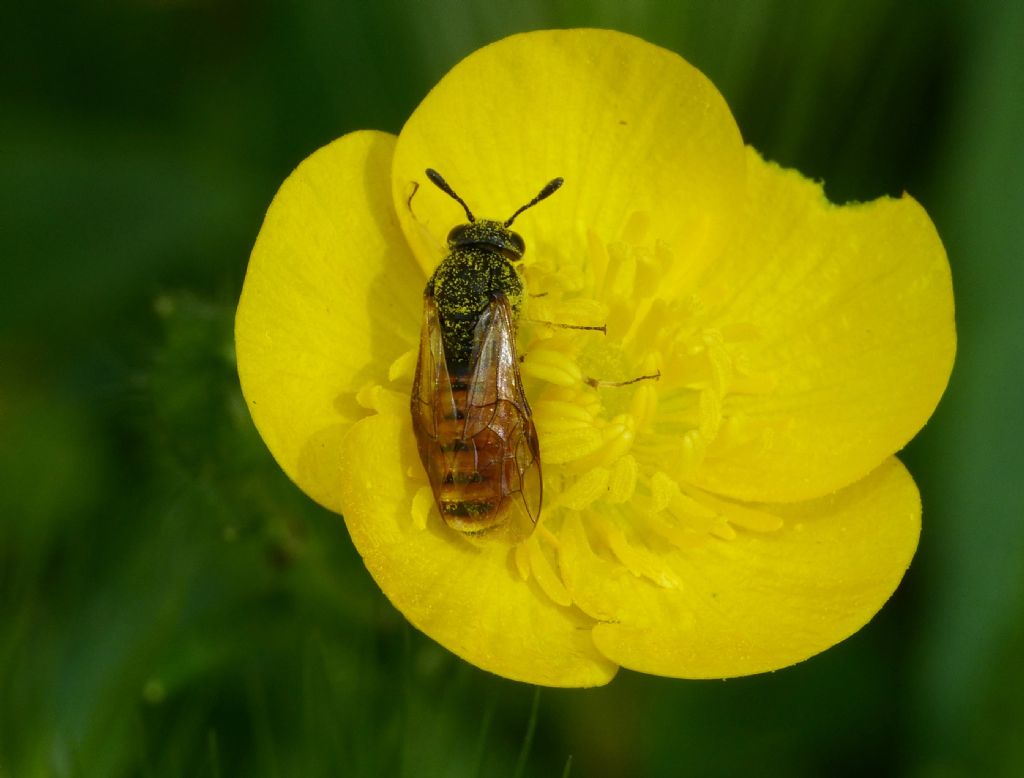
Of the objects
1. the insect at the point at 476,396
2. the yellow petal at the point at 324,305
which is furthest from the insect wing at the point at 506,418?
the yellow petal at the point at 324,305

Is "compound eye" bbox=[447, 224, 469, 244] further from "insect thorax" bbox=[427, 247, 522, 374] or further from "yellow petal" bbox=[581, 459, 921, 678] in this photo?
"yellow petal" bbox=[581, 459, 921, 678]

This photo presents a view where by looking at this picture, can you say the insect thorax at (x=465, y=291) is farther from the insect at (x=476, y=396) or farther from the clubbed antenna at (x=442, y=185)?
the clubbed antenna at (x=442, y=185)

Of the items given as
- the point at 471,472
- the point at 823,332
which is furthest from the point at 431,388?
the point at 823,332

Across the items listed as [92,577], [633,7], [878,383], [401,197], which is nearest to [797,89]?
[633,7]

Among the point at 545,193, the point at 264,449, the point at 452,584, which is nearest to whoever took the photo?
the point at 452,584

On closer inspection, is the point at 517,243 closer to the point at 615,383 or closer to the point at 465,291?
the point at 465,291

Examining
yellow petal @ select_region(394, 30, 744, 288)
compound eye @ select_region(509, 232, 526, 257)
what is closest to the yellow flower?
yellow petal @ select_region(394, 30, 744, 288)
